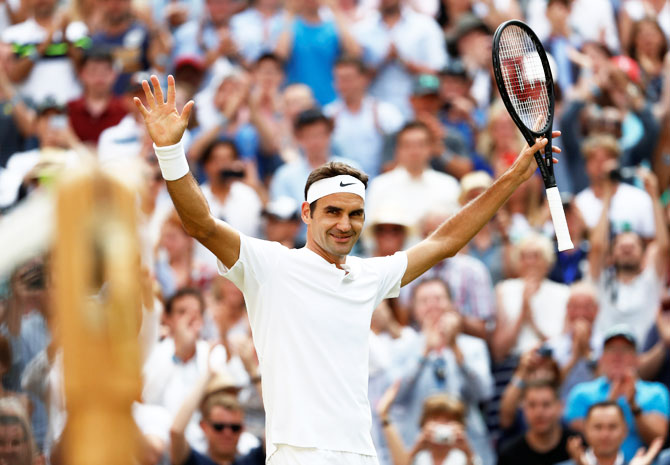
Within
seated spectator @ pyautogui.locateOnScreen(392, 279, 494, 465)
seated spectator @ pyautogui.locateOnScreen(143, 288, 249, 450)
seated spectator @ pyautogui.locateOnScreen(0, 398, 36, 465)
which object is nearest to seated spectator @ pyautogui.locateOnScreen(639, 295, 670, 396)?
seated spectator @ pyautogui.locateOnScreen(392, 279, 494, 465)

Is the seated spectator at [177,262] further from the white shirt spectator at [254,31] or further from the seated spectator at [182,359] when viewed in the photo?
the white shirt spectator at [254,31]

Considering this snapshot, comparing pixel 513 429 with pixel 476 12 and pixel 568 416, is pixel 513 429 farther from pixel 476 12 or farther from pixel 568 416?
pixel 476 12

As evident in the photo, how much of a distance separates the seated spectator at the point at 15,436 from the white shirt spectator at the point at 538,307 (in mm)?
7386

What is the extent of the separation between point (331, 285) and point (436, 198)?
5.92 meters

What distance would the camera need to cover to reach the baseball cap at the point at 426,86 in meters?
12.4

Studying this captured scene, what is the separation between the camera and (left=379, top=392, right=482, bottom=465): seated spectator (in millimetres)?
8547

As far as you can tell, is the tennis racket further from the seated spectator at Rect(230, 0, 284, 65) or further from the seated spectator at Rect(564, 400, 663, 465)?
the seated spectator at Rect(230, 0, 284, 65)

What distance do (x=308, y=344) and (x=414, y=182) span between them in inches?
247

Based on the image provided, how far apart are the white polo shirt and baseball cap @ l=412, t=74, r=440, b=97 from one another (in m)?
7.33

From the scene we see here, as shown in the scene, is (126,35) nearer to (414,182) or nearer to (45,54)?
(45,54)

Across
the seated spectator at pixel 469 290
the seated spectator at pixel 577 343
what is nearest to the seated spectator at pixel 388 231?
the seated spectator at pixel 469 290

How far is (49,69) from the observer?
497 inches

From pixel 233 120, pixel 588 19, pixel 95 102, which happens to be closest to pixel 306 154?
pixel 233 120

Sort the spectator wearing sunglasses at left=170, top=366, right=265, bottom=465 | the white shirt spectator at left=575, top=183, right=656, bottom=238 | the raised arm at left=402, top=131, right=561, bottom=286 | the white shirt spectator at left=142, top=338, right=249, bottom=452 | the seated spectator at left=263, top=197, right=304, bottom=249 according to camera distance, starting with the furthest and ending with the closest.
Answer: the white shirt spectator at left=575, top=183, right=656, bottom=238, the seated spectator at left=263, top=197, right=304, bottom=249, the white shirt spectator at left=142, top=338, right=249, bottom=452, the spectator wearing sunglasses at left=170, top=366, right=265, bottom=465, the raised arm at left=402, top=131, right=561, bottom=286
